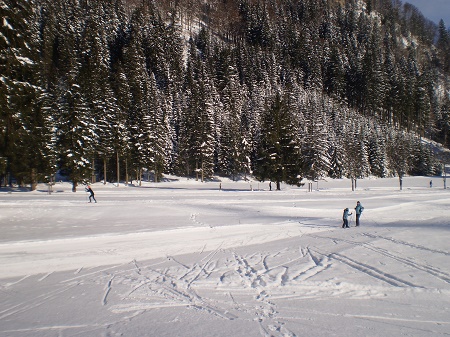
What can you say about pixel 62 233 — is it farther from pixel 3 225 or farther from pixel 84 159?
pixel 84 159

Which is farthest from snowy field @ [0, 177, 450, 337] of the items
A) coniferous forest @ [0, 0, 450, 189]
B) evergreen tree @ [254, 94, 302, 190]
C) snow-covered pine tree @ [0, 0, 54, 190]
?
evergreen tree @ [254, 94, 302, 190]

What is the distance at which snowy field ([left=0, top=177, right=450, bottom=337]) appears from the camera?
18.0 ft

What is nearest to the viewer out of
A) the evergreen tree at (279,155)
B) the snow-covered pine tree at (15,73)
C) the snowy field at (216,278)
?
the snowy field at (216,278)

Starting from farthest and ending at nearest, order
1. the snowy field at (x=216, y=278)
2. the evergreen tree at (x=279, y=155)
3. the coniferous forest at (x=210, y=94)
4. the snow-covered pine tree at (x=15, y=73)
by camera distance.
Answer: the evergreen tree at (x=279, y=155) < the coniferous forest at (x=210, y=94) < the snow-covered pine tree at (x=15, y=73) < the snowy field at (x=216, y=278)

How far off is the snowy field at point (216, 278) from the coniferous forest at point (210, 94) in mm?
9854

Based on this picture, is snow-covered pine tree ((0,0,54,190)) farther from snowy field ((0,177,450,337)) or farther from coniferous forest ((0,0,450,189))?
snowy field ((0,177,450,337))

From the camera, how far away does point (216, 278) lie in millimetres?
8219

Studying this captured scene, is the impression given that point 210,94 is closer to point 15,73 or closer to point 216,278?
point 15,73

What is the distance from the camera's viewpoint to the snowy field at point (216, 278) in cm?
547

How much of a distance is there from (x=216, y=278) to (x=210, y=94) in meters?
63.5

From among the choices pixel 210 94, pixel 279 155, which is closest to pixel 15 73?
pixel 279 155

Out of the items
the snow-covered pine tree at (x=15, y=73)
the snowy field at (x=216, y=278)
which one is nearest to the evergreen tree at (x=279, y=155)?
the snowy field at (x=216, y=278)

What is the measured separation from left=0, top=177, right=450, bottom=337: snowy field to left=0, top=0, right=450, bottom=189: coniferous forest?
9854mm

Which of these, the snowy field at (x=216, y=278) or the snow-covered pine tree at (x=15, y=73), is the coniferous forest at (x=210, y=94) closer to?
the snow-covered pine tree at (x=15, y=73)
